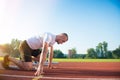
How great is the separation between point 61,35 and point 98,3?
237mm

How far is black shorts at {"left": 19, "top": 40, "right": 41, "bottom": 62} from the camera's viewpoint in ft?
6.97

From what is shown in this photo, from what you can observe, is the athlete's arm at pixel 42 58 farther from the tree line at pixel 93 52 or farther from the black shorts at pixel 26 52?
the black shorts at pixel 26 52

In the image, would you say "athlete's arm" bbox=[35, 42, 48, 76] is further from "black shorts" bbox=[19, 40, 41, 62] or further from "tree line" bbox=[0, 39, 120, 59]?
"black shorts" bbox=[19, 40, 41, 62]

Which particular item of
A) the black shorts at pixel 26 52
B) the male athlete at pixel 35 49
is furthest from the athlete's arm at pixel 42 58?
the black shorts at pixel 26 52

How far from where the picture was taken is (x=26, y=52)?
7.16ft

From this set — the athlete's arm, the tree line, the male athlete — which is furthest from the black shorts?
the athlete's arm

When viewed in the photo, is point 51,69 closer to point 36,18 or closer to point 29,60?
point 29,60

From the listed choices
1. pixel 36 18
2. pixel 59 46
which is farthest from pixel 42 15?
pixel 59 46

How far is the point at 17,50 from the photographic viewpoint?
2051 mm

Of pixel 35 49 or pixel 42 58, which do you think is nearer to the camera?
pixel 42 58

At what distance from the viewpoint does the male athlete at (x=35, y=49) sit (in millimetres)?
1920

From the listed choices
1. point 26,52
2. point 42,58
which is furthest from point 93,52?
point 26,52

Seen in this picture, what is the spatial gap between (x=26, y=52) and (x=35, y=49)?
0.23 feet

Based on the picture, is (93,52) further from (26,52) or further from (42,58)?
(26,52)
